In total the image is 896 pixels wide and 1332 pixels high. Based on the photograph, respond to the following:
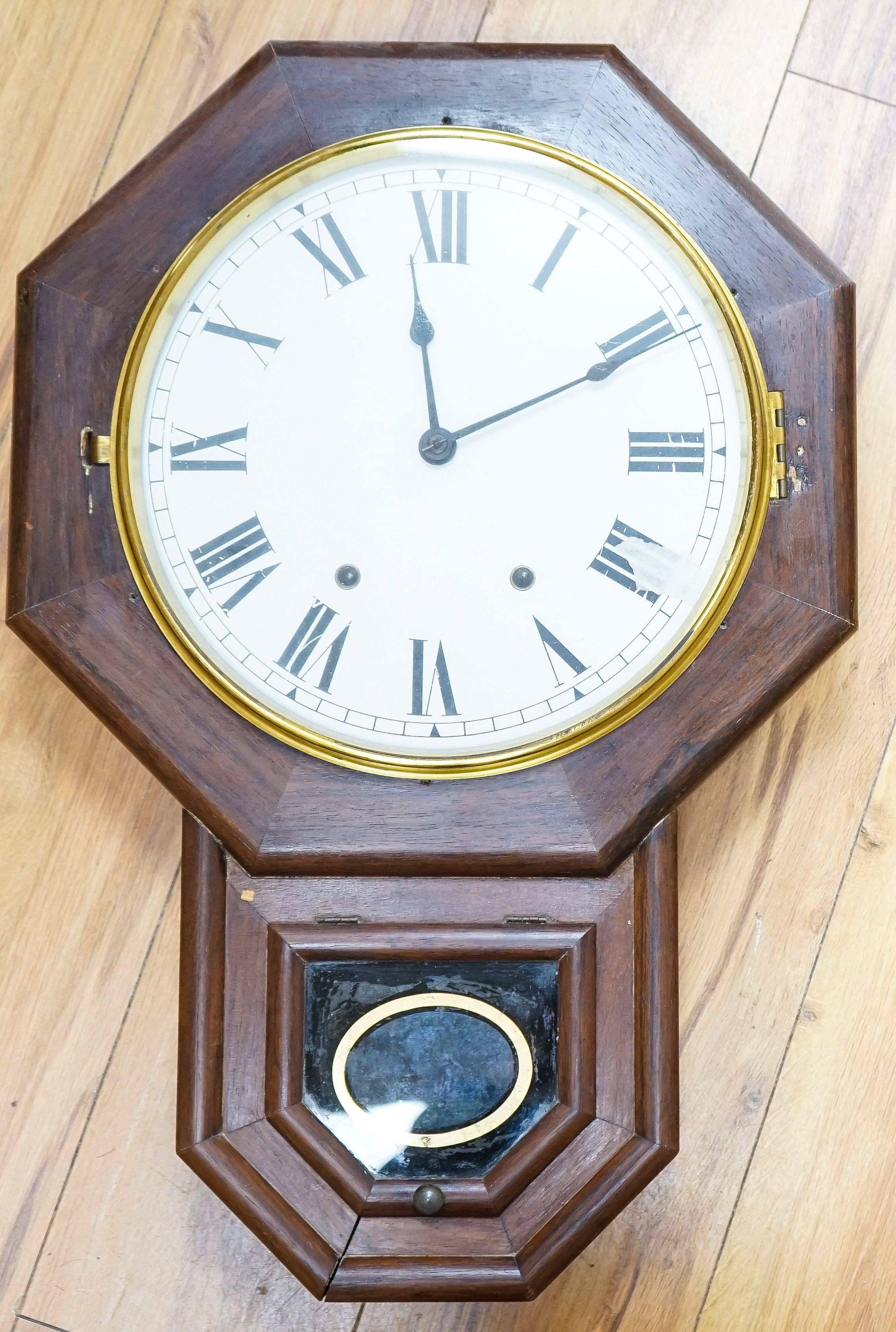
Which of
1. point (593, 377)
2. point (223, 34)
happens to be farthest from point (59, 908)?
point (223, 34)

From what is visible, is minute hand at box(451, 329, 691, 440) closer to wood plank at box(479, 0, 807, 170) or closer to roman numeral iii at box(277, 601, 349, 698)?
roman numeral iii at box(277, 601, 349, 698)

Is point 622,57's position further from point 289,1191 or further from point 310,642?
point 289,1191

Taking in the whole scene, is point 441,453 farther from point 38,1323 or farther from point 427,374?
point 38,1323

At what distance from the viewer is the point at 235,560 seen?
79 cm

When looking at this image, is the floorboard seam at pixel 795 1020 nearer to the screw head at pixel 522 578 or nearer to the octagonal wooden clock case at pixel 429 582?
→ the octagonal wooden clock case at pixel 429 582

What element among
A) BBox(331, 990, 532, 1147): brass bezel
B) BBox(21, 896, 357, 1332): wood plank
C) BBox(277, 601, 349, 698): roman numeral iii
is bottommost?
BBox(21, 896, 357, 1332): wood plank

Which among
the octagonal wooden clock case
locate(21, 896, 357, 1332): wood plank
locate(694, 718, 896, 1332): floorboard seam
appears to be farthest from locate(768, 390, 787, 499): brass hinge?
locate(21, 896, 357, 1332): wood plank

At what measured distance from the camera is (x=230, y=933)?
2.64 ft

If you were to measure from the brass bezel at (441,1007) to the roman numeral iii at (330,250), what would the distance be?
0.47 metres

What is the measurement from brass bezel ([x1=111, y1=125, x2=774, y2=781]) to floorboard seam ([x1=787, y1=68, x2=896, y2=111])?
29 cm

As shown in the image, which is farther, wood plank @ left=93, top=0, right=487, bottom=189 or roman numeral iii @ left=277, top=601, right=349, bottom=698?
wood plank @ left=93, top=0, right=487, bottom=189

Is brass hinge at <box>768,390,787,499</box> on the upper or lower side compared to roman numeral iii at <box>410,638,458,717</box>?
upper

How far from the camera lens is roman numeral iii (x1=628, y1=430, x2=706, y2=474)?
Answer: 789 mm

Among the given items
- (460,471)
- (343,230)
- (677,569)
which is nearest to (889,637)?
(677,569)
